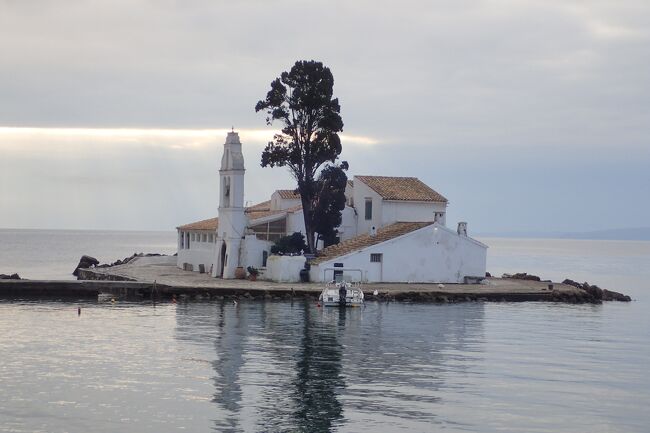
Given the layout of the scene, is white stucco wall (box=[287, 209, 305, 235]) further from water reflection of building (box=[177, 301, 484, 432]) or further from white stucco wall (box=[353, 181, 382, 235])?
water reflection of building (box=[177, 301, 484, 432])

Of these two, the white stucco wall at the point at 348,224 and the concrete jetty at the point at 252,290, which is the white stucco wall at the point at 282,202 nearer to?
the white stucco wall at the point at 348,224

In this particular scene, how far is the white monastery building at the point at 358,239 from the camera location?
68.1 meters

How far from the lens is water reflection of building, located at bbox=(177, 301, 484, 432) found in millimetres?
30531

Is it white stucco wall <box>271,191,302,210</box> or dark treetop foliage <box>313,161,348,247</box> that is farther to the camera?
white stucco wall <box>271,191,302,210</box>

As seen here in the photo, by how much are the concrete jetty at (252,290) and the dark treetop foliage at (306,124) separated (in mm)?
8679

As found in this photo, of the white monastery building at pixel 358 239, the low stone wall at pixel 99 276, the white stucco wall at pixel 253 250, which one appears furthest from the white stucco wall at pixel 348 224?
the low stone wall at pixel 99 276

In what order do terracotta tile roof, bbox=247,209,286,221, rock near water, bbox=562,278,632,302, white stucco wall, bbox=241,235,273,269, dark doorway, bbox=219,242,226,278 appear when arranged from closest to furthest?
white stucco wall, bbox=241,235,273,269
dark doorway, bbox=219,242,226,278
rock near water, bbox=562,278,632,302
terracotta tile roof, bbox=247,209,286,221

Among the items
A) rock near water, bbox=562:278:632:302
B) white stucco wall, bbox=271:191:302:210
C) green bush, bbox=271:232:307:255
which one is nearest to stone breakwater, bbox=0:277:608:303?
rock near water, bbox=562:278:632:302

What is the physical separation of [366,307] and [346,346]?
1663 centimetres

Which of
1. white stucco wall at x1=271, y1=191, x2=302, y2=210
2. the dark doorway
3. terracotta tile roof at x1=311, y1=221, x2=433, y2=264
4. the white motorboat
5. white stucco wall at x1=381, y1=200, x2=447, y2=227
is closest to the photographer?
the white motorboat

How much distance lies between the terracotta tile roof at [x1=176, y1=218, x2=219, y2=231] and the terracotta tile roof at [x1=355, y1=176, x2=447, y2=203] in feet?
38.1

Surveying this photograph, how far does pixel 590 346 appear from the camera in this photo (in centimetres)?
4662

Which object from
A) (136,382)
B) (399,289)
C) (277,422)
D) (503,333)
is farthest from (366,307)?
(277,422)

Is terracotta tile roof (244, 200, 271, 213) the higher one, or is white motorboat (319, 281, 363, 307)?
terracotta tile roof (244, 200, 271, 213)
